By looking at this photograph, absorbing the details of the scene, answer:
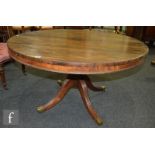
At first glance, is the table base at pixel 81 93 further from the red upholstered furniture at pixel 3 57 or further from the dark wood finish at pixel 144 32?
the dark wood finish at pixel 144 32

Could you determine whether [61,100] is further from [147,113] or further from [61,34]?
[147,113]

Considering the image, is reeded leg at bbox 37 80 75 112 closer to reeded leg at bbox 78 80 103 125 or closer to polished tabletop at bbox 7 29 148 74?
reeded leg at bbox 78 80 103 125

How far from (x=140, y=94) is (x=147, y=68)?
994mm

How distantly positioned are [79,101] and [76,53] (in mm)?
924

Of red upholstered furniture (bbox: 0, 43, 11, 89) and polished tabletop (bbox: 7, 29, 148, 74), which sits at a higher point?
Answer: polished tabletop (bbox: 7, 29, 148, 74)

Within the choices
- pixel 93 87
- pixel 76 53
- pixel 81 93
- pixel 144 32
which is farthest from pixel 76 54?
pixel 144 32

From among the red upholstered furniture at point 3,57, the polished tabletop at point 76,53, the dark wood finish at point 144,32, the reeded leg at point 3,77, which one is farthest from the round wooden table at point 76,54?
the dark wood finish at point 144,32

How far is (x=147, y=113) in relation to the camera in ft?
7.11

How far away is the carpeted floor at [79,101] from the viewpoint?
2012 millimetres

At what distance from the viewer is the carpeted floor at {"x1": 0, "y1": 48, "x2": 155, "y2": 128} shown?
2012 mm

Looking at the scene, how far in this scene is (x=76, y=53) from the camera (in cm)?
153

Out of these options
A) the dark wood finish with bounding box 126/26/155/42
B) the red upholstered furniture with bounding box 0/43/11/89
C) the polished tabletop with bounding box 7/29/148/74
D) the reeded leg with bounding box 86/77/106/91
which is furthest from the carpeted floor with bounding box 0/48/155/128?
the dark wood finish with bounding box 126/26/155/42

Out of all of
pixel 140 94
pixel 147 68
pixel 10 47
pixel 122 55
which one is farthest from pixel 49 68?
pixel 147 68

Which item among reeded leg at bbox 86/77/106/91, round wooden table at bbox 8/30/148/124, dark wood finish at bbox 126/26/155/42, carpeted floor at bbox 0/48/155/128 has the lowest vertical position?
carpeted floor at bbox 0/48/155/128
